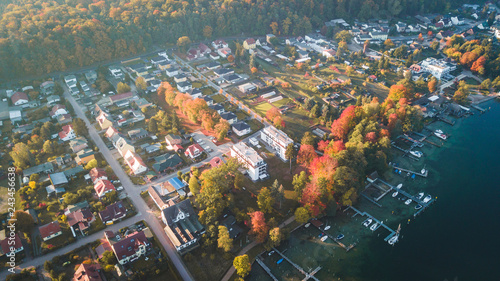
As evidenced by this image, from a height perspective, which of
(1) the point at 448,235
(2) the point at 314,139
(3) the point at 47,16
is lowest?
(1) the point at 448,235

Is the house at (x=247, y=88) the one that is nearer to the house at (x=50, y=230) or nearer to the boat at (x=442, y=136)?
the boat at (x=442, y=136)

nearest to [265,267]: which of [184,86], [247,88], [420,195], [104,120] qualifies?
[420,195]

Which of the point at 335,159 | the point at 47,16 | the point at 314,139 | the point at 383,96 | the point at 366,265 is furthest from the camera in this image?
the point at 47,16

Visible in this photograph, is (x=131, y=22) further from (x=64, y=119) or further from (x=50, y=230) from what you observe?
(x=50, y=230)

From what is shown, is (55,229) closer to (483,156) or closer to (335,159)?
(335,159)

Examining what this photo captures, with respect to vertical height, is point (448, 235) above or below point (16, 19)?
below

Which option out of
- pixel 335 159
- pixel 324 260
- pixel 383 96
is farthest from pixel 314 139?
pixel 383 96

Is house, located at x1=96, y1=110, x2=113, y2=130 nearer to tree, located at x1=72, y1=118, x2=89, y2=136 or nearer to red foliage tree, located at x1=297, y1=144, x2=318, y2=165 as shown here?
tree, located at x1=72, y1=118, x2=89, y2=136
